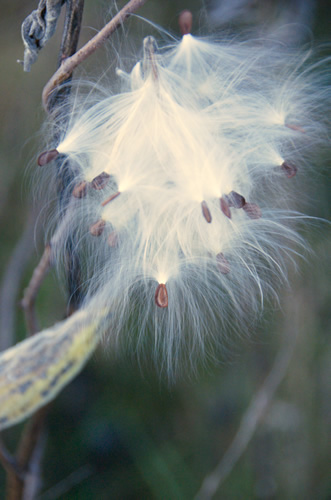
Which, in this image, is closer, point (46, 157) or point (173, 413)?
point (46, 157)

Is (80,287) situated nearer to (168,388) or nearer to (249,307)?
(249,307)

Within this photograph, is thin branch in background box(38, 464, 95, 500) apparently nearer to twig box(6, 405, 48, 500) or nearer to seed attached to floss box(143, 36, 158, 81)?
twig box(6, 405, 48, 500)

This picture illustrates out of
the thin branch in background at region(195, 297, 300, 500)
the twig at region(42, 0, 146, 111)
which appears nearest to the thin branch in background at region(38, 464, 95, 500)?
the thin branch in background at region(195, 297, 300, 500)

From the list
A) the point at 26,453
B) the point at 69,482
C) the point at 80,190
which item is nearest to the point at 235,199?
the point at 80,190

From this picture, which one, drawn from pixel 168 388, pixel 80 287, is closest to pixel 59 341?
pixel 80 287

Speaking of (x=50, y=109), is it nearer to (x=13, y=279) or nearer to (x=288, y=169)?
(x=288, y=169)

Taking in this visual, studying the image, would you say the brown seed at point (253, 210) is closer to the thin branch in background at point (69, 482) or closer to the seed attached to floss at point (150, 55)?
the seed attached to floss at point (150, 55)
